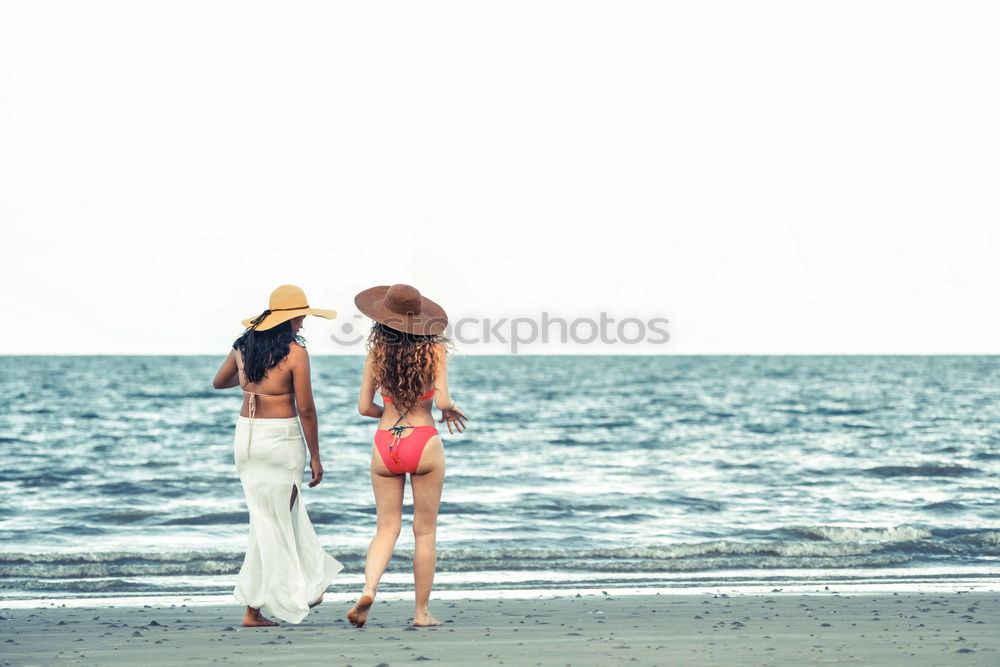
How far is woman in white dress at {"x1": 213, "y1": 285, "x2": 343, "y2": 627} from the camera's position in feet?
16.9

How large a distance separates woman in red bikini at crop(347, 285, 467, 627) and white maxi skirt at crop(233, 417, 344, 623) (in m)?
0.42

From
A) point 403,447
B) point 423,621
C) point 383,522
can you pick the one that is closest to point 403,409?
point 403,447

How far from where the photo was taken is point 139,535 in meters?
10.5

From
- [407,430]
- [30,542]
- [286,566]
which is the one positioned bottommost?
[30,542]

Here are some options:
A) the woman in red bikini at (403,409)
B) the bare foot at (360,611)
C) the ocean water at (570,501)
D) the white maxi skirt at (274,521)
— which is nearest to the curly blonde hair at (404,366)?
the woman in red bikini at (403,409)

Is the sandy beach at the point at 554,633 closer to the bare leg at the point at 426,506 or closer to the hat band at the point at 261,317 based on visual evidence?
the bare leg at the point at 426,506

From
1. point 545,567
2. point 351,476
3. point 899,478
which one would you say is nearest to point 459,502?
point 351,476

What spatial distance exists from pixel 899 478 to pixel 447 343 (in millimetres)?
12317

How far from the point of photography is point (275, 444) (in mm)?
5160

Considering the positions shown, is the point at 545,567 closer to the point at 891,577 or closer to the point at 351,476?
the point at 891,577

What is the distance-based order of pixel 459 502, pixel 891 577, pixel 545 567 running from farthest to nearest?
pixel 459 502 → pixel 545 567 → pixel 891 577

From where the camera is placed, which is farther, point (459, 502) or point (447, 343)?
point (459, 502)

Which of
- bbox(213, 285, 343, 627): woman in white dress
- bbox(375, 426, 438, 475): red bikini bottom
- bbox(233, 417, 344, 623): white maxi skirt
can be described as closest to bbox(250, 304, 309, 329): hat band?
bbox(213, 285, 343, 627): woman in white dress

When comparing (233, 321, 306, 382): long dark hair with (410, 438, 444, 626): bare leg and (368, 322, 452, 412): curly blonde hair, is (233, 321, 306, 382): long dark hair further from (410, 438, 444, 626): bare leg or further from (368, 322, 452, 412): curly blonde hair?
(410, 438, 444, 626): bare leg
